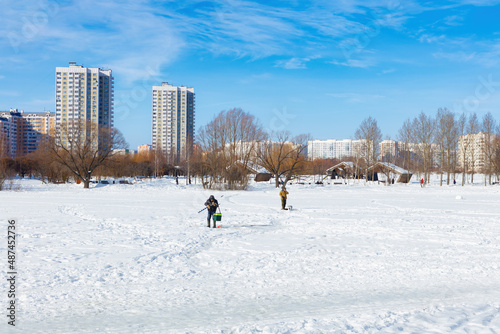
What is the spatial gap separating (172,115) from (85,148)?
10011cm

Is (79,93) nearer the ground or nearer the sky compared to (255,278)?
nearer the sky

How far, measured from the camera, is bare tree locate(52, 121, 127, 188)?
50.8m

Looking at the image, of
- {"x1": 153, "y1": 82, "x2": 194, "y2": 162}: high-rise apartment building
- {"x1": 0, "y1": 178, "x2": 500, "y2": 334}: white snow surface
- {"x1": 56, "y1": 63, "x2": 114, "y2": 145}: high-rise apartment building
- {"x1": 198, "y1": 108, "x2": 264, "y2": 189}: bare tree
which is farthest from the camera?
{"x1": 153, "y1": 82, "x2": 194, "y2": 162}: high-rise apartment building

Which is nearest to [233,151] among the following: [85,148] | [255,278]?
[85,148]

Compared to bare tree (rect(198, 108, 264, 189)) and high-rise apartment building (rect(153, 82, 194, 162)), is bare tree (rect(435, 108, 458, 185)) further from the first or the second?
high-rise apartment building (rect(153, 82, 194, 162))

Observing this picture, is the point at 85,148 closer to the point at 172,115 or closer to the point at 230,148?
the point at 230,148

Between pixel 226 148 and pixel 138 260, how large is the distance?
4903cm

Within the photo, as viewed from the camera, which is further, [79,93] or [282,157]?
[79,93]

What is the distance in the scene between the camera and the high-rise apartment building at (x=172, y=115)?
489 feet

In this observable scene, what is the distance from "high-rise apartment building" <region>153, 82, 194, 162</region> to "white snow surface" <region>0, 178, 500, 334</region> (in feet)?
437

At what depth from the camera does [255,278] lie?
8969mm

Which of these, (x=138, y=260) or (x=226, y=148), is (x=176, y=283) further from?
(x=226, y=148)

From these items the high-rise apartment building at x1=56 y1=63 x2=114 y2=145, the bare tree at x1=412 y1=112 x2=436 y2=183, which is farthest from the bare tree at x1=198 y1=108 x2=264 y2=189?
the high-rise apartment building at x1=56 y1=63 x2=114 y2=145

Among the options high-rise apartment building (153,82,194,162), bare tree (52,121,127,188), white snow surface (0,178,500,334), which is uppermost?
high-rise apartment building (153,82,194,162)
